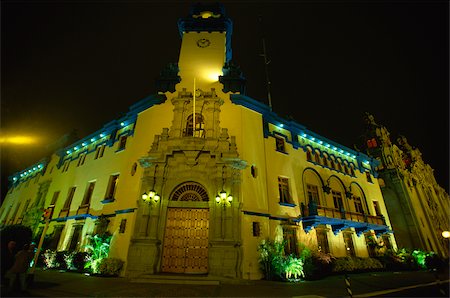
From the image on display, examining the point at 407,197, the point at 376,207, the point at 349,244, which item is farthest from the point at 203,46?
the point at 407,197

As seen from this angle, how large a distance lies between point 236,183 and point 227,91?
8.72m

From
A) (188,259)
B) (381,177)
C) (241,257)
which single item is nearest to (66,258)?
(188,259)

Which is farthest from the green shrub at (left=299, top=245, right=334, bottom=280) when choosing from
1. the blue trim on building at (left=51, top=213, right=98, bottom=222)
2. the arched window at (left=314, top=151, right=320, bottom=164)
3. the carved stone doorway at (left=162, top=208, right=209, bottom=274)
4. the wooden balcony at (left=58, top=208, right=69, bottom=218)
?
the wooden balcony at (left=58, top=208, right=69, bottom=218)

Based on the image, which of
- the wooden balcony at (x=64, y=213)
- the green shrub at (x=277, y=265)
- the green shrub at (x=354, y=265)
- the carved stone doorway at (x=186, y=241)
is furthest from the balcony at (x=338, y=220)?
the wooden balcony at (x=64, y=213)

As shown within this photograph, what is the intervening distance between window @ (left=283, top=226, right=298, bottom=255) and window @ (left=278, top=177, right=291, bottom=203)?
90.8 inches

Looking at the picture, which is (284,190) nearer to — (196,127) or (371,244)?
(196,127)

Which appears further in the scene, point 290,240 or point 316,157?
point 316,157

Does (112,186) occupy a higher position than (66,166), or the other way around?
(66,166)

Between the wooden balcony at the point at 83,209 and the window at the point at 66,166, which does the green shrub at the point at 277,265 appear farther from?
the window at the point at 66,166

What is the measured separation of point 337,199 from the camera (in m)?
22.0

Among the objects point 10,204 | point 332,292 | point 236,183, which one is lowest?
point 332,292

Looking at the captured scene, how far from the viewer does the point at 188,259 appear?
13328mm

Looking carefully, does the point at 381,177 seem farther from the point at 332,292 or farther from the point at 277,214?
the point at 332,292

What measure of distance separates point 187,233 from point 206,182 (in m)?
3.54
